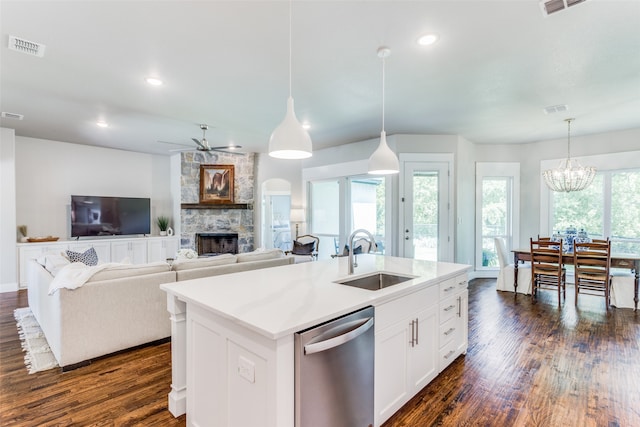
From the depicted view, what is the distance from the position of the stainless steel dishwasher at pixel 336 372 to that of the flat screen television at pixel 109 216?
21.9 ft

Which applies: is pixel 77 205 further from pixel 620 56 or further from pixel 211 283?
pixel 620 56

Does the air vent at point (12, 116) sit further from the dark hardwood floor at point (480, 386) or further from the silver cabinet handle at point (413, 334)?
the silver cabinet handle at point (413, 334)

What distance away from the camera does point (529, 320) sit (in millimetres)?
3852

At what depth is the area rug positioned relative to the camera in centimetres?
269

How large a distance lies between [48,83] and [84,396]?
310cm

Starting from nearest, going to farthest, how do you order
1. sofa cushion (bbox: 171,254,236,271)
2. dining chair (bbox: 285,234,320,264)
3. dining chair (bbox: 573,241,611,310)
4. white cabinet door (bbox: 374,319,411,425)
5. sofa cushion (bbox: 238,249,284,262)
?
white cabinet door (bbox: 374,319,411,425) < sofa cushion (bbox: 171,254,236,271) < sofa cushion (bbox: 238,249,284,262) < dining chair (bbox: 573,241,611,310) < dining chair (bbox: 285,234,320,264)

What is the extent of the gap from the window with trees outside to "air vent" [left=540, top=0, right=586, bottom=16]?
4.88m

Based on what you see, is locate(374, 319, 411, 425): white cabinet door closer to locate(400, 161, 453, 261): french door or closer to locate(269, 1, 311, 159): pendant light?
locate(269, 1, 311, 159): pendant light

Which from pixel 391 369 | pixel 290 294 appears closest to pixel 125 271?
pixel 290 294

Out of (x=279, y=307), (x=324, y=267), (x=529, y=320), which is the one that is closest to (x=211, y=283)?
(x=279, y=307)

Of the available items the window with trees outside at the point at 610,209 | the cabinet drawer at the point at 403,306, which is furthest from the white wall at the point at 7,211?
the window with trees outside at the point at 610,209

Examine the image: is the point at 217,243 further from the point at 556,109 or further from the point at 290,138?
Answer: the point at 556,109

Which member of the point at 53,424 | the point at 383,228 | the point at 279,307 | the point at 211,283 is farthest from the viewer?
the point at 383,228

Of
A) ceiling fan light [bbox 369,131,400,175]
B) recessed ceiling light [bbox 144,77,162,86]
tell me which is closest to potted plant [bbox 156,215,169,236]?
recessed ceiling light [bbox 144,77,162,86]
